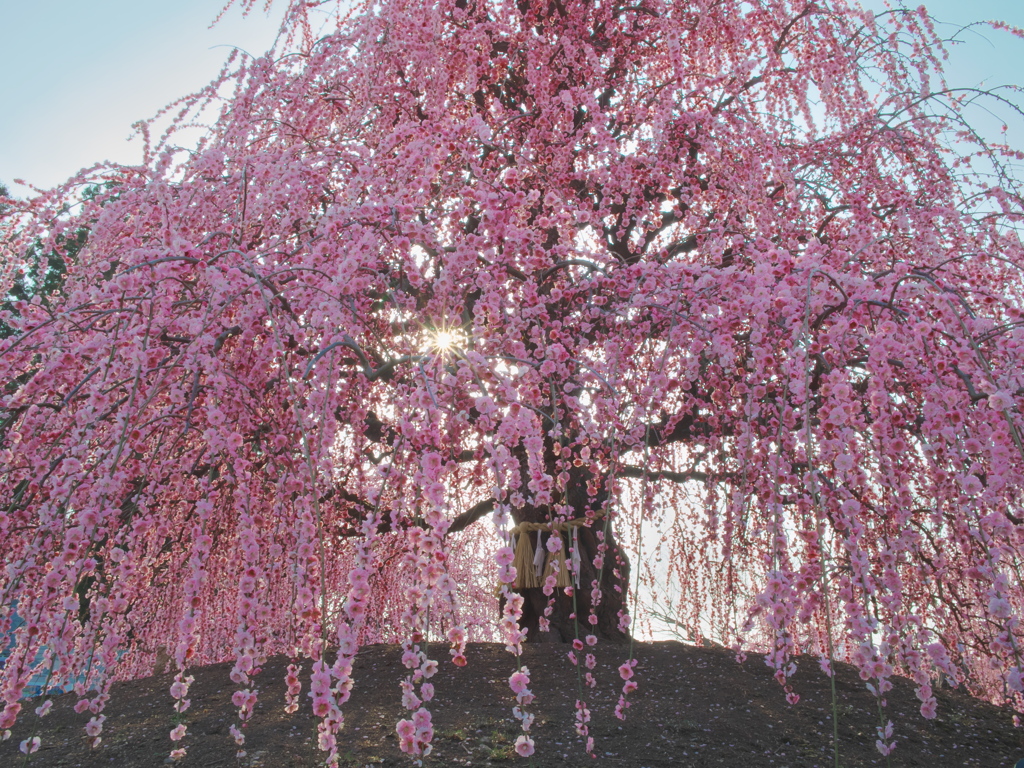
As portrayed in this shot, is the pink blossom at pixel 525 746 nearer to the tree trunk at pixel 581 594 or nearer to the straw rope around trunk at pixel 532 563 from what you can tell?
the straw rope around trunk at pixel 532 563

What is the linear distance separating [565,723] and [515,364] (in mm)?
2015

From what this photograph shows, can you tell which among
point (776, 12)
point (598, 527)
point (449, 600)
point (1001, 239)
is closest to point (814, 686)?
point (598, 527)

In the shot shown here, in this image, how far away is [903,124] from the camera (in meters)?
4.20

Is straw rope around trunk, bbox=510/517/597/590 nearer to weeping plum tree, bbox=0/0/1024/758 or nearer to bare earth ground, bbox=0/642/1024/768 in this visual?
weeping plum tree, bbox=0/0/1024/758

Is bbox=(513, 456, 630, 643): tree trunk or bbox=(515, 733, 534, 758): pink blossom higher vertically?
bbox=(513, 456, 630, 643): tree trunk

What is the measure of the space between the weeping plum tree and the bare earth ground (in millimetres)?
387

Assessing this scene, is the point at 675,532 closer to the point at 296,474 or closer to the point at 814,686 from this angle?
the point at 814,686

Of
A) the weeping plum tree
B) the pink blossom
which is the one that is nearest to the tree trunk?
the weeping plum tree

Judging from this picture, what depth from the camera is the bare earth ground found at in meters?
3.22

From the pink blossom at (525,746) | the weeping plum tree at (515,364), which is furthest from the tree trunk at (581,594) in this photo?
the pink blossom at (525,746)

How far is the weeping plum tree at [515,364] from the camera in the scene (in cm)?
212

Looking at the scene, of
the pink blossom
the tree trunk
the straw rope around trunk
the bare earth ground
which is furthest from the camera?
the tree trunk

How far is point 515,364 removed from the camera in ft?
11.1

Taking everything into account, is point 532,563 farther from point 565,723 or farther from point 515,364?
point 515,364
